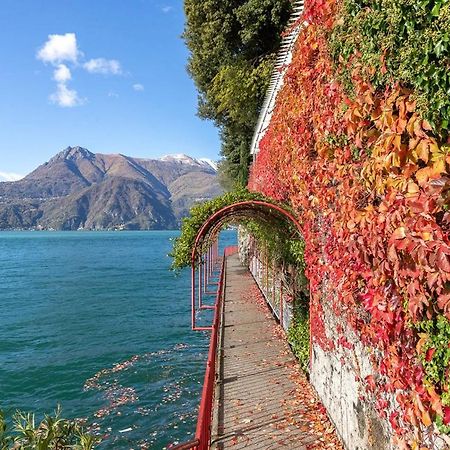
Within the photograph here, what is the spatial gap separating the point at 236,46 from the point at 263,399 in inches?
756

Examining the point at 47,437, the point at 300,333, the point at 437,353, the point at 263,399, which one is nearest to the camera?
the point at 437,353

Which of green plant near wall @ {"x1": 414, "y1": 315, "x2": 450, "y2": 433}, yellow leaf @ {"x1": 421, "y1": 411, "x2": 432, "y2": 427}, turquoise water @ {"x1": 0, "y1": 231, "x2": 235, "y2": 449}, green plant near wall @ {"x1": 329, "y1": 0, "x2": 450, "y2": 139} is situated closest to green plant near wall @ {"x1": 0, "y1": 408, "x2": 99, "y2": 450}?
turquoise water @ {"x1": 0, "y1": 231, "x2": 235, "y2": 449}

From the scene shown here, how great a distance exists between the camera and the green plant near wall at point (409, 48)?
2.53 metres

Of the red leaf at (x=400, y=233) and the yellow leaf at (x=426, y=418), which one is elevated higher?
the red leaf at (x=400, y=233)

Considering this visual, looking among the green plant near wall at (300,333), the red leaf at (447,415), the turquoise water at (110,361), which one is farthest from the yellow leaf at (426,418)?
the turquoise water at (110,361)

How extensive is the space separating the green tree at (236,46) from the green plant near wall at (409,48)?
16327 millimetres

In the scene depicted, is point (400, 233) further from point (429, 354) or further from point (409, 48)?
point (409, 48)

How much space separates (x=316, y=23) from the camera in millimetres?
5727

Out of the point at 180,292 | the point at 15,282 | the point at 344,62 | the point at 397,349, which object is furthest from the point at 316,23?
the point at 15,282

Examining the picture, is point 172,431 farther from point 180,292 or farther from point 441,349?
point 180,292

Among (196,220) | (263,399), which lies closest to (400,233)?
(263,399)

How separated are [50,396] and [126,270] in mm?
41891

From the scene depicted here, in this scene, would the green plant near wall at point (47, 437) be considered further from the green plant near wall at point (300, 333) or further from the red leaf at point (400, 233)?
the red leaf at point (400, 233)

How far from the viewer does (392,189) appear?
3.24 m
